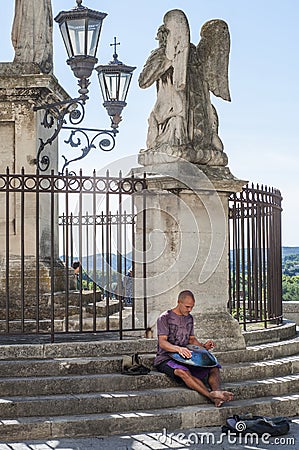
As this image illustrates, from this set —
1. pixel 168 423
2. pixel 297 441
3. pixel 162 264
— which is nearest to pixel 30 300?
pixel 162 264

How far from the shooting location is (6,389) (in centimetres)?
812

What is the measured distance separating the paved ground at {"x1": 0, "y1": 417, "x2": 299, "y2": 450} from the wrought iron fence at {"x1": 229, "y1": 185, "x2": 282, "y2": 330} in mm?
2939

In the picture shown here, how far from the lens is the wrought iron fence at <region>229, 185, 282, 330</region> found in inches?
427

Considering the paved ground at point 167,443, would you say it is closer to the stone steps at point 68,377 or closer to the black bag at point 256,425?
the black bag at point 256,425

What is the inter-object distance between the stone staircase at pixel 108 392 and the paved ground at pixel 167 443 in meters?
0.15

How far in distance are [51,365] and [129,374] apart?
82 centimetres

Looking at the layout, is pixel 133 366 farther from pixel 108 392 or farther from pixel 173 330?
pixel 173 330

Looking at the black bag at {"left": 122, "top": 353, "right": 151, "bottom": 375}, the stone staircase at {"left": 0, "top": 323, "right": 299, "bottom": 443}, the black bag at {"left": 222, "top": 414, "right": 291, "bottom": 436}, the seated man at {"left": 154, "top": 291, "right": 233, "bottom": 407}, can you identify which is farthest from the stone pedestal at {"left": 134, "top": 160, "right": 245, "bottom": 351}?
the black bag at {"left": 222, "top": 414, "right": 291, "bottom": 436}

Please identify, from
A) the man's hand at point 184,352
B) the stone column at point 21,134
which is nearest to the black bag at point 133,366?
the man's hand at point 184,352

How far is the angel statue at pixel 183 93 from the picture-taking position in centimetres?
1006

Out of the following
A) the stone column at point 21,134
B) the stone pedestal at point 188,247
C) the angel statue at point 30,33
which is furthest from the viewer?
the angel statue at point 30,33

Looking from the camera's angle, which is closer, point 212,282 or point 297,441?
point 297,441

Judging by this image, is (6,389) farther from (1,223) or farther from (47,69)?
(47,69)

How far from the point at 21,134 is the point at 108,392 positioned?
15.3 feet
